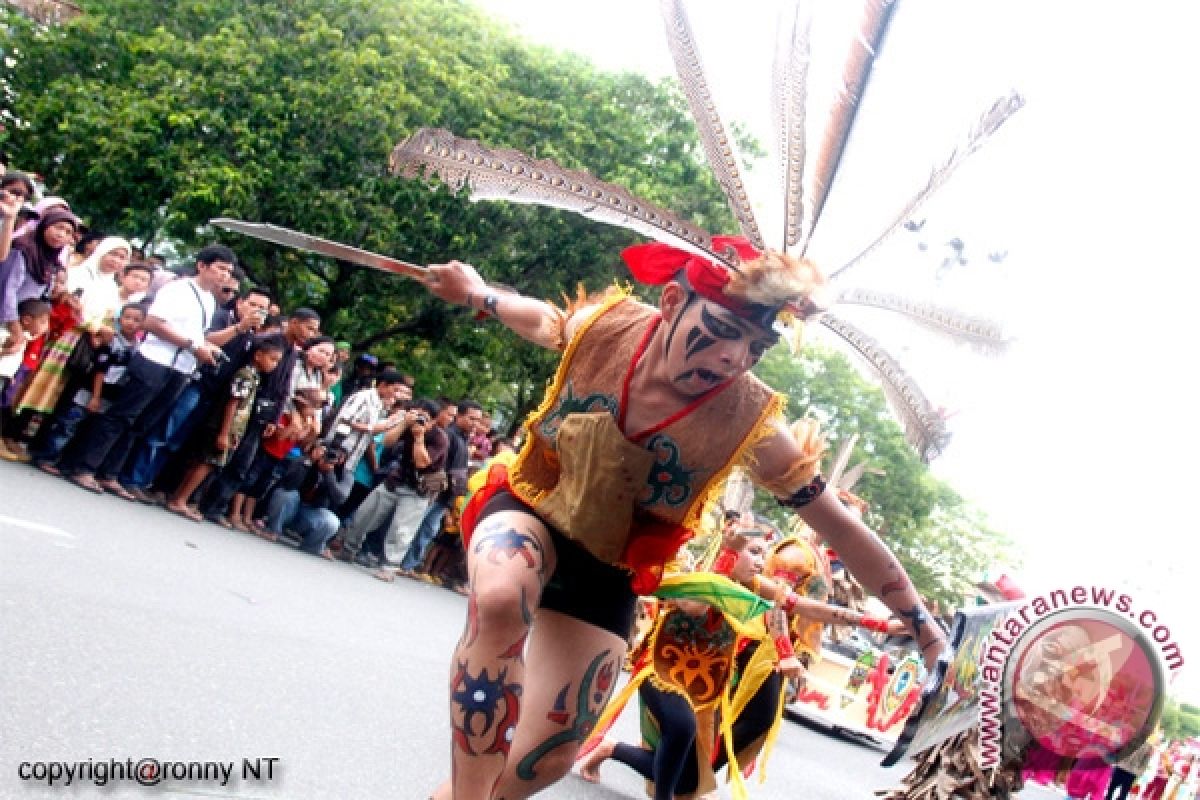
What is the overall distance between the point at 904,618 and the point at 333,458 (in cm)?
761

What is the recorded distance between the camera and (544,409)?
10.9 feet

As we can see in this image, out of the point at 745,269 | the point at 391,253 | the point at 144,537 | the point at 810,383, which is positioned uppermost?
the point at 810,383

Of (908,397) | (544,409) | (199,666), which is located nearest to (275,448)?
(199,666)

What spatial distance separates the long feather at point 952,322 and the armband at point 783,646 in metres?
2.63

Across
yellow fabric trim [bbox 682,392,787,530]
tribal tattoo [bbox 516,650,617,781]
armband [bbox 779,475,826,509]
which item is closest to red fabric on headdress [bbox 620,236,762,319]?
yellow fabric trim [bbox 682,392,787,530]

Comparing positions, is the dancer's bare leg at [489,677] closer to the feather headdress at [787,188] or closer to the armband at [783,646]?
the feather headdress at [787,188]

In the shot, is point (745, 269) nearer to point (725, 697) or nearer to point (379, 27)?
point (725, 697)

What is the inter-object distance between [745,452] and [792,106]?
35.6 inches

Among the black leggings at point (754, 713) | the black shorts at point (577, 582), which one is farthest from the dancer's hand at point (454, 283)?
the black leggings at point (754, 713)

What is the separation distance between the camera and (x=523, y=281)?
61.9 feet

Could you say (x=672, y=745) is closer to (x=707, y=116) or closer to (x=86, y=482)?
A: (x=707, y=116)

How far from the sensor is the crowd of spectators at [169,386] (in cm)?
772

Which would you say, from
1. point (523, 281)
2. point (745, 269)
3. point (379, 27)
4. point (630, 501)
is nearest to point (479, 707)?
point (630, 501)

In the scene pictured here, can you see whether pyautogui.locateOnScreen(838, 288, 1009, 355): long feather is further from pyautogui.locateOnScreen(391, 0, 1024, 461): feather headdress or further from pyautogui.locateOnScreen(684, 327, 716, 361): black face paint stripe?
pyautogui.locateOnScreen(684, 327, 716, 361): black face paint stripe
